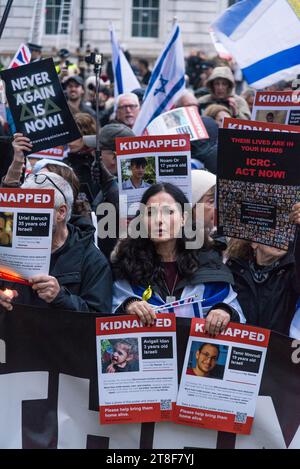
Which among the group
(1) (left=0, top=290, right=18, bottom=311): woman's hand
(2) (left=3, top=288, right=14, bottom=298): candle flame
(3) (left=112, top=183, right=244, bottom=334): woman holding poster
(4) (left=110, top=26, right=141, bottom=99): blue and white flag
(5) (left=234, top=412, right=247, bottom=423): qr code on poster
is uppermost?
(4) (left=110, top=26, right=141, bottom=99): blue and white flag

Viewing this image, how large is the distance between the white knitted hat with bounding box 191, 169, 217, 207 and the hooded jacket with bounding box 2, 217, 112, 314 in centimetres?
90

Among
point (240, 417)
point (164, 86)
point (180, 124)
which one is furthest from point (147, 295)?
point (164, 86)

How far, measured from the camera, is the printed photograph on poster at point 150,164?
16.4 feet

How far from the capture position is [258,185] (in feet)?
13.9

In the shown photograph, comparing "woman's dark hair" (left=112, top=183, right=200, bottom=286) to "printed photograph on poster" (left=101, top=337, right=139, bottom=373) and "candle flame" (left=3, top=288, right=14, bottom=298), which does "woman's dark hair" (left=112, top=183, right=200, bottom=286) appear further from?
"candle flame" (left=3, top=288, right=14, bottom=298)

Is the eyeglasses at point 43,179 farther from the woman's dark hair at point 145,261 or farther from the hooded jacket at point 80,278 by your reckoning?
the woman's dark hair at point 145,261

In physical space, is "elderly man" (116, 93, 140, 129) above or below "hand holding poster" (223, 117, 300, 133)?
above

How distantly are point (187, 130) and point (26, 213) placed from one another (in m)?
2.76

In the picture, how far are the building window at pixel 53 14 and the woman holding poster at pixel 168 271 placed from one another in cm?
2944

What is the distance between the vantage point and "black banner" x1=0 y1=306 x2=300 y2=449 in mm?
4098

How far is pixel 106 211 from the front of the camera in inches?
236

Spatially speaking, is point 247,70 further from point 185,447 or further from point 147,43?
point 147,43

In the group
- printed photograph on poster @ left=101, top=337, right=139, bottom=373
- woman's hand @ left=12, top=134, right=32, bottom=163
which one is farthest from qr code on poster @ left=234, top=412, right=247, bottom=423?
woman's hand @ left=12, top=134, right=32, bottom=163

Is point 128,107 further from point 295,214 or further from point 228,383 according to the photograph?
point 228,383
